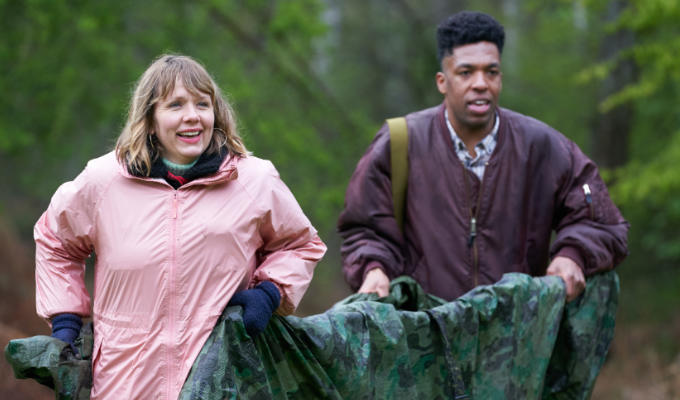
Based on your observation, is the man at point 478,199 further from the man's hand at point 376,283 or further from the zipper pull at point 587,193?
the man's hand at point 376,283

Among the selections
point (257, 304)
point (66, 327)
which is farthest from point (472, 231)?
point (66, 327)

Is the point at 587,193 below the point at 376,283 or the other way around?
the other way around

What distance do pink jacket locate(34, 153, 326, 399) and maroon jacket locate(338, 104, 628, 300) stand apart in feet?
4.61

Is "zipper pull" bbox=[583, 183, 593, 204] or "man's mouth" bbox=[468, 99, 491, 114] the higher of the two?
"man's mouth" bbox=[468, 99, 491, 114]

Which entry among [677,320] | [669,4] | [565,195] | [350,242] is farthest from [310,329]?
[677,320]

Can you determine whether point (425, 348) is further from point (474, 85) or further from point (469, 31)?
point (469, 31)

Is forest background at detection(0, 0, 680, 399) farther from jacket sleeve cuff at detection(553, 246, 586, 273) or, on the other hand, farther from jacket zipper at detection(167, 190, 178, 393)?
jacket zipper at detection(167, 190, 178, 393)

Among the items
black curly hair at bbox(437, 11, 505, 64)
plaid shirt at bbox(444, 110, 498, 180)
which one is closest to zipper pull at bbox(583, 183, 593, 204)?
plaid shirt at bbox(444, 110, 498, 180)

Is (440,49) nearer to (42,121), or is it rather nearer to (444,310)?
(444,310)

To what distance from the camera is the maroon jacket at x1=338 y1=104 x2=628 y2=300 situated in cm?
454

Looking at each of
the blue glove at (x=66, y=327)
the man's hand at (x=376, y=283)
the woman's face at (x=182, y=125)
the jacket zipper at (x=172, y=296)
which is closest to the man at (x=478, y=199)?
the man's hand at (x=376, y=283)

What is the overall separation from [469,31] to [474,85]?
0.28 m

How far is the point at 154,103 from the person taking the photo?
3215 mm

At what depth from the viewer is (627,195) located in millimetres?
10211
